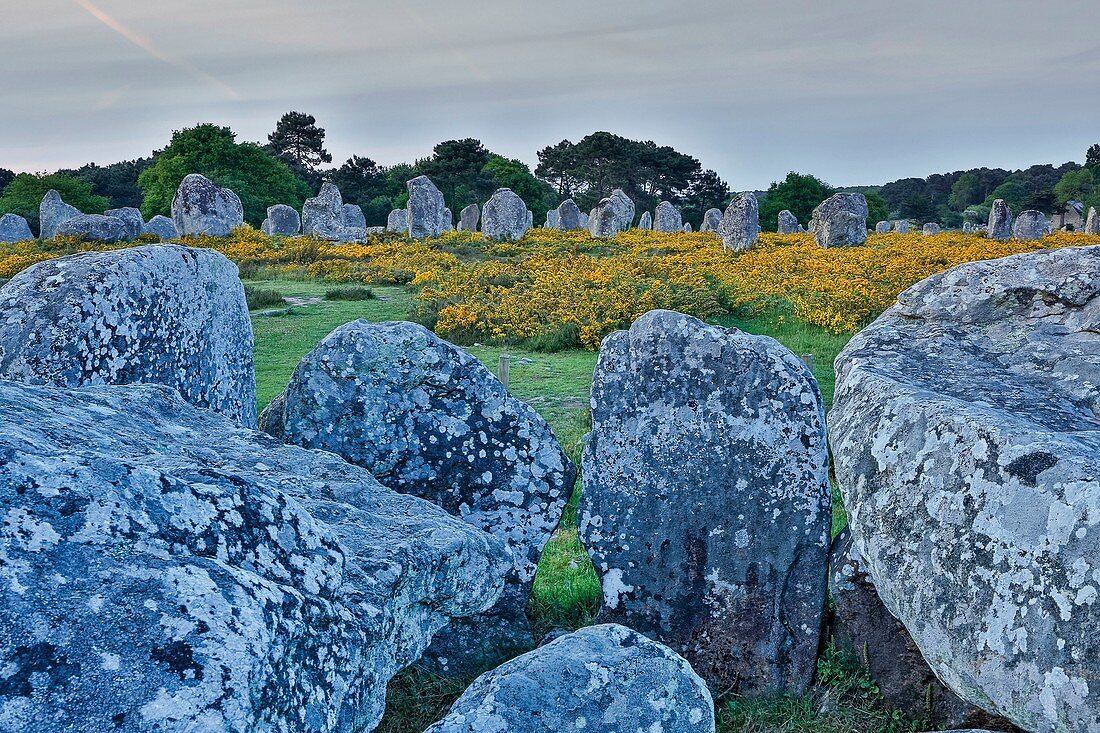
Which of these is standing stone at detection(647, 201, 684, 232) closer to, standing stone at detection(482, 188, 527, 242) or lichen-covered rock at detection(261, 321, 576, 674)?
standing stone at detection(482, 188, 527, 242)

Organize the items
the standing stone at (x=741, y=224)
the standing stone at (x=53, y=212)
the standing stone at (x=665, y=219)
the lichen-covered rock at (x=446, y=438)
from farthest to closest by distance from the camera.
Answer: the standing stone at (x=665, y=219)
the standing stone at (x=53, y=212)
the standing stone at (x=741, y=224)
the lichen-covered rock at (x=446, y=438)

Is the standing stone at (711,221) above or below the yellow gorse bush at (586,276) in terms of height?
above

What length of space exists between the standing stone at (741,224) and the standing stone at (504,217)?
9.39m

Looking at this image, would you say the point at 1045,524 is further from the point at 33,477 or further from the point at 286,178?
the point at 286,178

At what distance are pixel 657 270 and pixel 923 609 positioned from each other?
18.1 metres

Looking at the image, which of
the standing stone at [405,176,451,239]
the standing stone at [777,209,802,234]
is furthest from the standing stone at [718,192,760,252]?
the standing stone at [777,209,802,234]

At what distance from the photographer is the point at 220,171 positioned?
54000mm

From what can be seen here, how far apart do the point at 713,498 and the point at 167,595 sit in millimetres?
3477

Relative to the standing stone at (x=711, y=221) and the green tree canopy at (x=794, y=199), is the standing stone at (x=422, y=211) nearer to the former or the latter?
the standing stone at (x=711, y=221)

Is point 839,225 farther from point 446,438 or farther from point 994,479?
point 994,479

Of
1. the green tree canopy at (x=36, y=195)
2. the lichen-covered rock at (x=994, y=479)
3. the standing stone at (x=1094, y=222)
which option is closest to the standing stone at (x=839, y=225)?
the standing stone at (x=1094, y=222)

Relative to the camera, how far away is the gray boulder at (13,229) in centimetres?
4431

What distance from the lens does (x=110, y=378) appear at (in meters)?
5.13

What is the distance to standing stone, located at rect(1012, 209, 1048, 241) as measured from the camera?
129 ft
